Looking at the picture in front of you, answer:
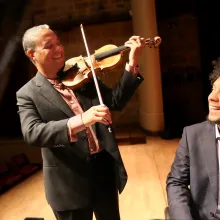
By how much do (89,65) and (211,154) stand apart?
0.69 metres

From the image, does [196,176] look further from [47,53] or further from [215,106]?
[47,53]

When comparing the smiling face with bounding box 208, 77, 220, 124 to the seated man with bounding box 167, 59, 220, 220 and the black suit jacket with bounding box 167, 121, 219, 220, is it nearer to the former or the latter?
the seated man with bounding box 167, 59, 220, 220

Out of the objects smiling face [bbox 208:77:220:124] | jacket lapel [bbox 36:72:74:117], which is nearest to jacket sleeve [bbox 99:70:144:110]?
jacket lapel [bbox 36:72:74:117]

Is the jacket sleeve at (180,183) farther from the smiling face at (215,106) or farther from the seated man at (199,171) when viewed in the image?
the smiling face at (215,106)

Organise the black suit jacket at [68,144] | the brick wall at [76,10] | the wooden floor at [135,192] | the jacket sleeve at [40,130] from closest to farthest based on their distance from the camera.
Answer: the jacket sleeve at [40,130], the black suit jacket at [68,144], the wooden floor at [135,192], the brick wall at [76,10]

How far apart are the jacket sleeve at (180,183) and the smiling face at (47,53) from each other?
2.26 ft

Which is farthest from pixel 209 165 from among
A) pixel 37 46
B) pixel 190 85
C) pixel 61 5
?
pixel 61 5

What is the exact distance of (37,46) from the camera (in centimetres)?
131

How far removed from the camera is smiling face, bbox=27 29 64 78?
131 cm

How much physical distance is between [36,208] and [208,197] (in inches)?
71.5

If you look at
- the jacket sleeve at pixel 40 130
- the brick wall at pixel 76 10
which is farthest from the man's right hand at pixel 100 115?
the brick wall at pixel 76 10

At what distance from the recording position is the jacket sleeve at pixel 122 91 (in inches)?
53.4

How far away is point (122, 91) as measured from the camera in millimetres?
1381

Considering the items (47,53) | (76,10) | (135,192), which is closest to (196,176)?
(47,53)
